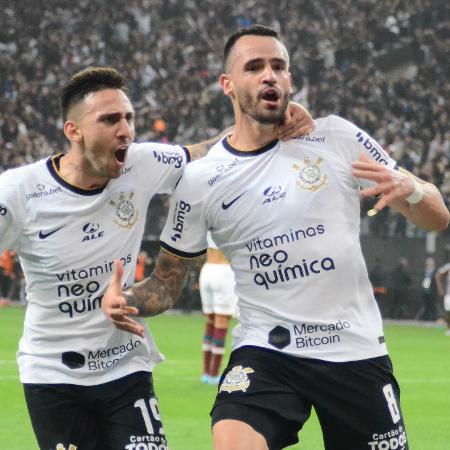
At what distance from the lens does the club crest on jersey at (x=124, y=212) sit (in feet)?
20.1

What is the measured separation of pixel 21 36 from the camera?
37125mm

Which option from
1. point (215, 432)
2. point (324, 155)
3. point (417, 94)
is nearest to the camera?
point (215, 432)

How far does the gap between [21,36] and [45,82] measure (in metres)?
2.44

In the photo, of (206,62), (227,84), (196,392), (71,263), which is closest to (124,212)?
(71,263)

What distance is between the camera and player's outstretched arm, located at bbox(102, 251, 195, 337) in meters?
5.54

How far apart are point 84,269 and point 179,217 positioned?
0.56 m

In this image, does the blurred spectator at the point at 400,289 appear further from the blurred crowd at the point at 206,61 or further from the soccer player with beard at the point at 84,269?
the soccer player with beard at the point at 84,269

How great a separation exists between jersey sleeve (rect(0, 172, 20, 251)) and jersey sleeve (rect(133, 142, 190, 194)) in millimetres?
690

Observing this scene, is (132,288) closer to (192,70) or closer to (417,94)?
(417,94)

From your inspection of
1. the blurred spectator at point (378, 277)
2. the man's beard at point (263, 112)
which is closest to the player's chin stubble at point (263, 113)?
the man's beard at point (263, 112)

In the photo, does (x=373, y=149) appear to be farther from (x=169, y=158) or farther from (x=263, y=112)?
(x=169, y=158)

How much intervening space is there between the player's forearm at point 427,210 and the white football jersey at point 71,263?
1.43 m

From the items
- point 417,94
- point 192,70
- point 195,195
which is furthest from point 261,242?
point 192,70

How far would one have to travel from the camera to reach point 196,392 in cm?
1329
